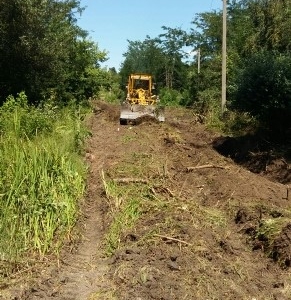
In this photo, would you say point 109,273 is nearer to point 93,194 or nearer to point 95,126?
point 93,194

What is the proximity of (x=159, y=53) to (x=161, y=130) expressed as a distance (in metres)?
51.0

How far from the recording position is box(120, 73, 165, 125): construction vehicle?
894 inches

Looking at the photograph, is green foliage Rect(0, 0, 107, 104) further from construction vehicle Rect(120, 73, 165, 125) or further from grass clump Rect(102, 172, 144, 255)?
grass clump Rect(102, 172, 144, 255)

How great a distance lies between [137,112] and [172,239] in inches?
641

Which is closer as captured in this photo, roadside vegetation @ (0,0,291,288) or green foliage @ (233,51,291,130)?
roadside vegetation @ (0,0,291,288)

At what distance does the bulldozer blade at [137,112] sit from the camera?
2261 cm

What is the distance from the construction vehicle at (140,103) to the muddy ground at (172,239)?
31.4 feet

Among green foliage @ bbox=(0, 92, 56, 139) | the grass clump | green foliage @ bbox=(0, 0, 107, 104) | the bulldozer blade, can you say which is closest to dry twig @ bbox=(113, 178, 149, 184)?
the grass clump

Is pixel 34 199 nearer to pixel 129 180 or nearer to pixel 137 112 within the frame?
pixel 129 180

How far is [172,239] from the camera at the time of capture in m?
6.73

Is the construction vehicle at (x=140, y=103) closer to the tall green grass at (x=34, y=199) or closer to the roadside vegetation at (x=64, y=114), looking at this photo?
the roadside vegetation at (x=64, y=114)

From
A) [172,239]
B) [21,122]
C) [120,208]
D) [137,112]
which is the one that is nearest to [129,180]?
[120,208]

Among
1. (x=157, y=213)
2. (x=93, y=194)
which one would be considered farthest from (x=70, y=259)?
(x=93, y=194)

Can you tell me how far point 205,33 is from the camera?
5644cm
